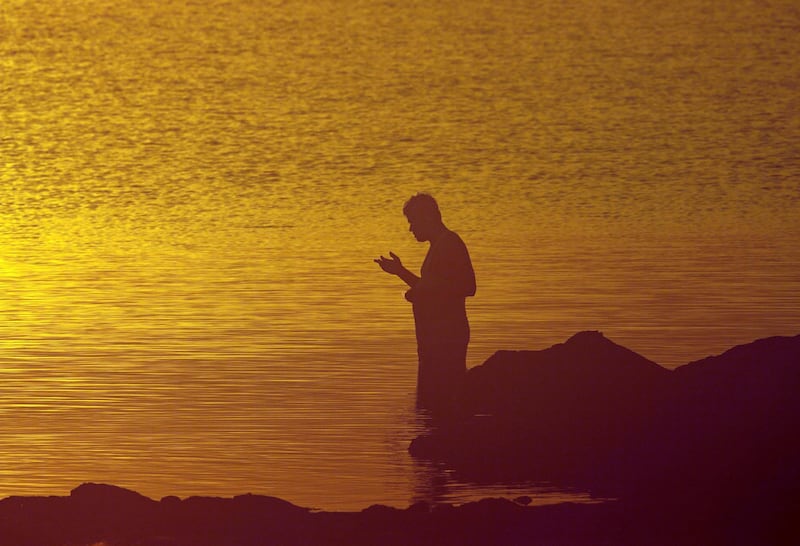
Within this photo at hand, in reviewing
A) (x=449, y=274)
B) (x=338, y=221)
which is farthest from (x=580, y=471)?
(x=338, y=221)

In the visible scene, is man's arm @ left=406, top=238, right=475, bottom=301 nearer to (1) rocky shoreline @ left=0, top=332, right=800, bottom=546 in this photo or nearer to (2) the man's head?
(2) the man's head

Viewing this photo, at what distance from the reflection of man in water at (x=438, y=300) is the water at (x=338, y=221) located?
1.58 feet

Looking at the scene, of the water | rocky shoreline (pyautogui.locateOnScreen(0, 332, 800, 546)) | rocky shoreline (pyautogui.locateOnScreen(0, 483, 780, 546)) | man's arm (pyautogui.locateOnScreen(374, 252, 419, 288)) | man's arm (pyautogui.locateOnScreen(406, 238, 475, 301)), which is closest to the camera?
rocky shoreline (pyautogui.locateOnScreen(0, 483, 780, 546))

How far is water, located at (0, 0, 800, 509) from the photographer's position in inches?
820

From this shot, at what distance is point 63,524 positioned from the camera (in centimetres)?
1627

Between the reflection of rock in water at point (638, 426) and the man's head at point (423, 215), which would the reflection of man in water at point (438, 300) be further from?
the reflection of rock in water at point (638, 426)

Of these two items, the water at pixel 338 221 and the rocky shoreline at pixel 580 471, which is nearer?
the rocky shoreline at pixel 580 471

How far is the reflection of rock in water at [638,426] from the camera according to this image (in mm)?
17609

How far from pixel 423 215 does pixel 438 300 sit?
27.7 inches

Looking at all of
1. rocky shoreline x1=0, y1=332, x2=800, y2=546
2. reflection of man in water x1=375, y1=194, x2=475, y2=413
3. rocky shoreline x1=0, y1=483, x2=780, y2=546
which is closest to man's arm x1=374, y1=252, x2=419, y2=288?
reflection of man in water x1=375, y1=194, x2=475, y2=413

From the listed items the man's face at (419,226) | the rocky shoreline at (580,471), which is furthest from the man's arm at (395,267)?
the rocky shoreline at (580,471)

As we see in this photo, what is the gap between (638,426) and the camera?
733 inches

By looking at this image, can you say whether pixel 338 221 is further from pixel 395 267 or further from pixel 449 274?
pixel 395 267

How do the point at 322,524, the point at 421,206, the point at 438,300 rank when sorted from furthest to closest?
the point at 438,300, the point at 421,206, the point at 322,524
